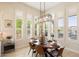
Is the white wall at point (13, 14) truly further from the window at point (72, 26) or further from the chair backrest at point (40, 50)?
the window at point (72, 26)

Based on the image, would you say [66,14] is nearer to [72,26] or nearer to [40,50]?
[72,26]

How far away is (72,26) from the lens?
2773 millimetres

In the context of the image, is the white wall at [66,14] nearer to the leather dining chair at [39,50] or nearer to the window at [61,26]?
the window at [61,26]

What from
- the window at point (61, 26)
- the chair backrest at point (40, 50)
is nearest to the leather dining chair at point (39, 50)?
the chair backrest at point (40, 50)

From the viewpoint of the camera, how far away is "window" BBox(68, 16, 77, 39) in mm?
2736

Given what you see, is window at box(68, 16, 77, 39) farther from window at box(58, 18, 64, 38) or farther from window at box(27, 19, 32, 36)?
window at box(27, 19, 32, 36)

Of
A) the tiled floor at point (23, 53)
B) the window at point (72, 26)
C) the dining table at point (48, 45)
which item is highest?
the window at point (72, 26)

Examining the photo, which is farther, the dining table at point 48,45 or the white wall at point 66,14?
the dining table at point 48,45

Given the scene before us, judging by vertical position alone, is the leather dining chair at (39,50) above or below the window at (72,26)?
below

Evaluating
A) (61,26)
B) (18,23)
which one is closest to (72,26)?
(61,26)

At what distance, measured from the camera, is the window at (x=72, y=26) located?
2.74 metres

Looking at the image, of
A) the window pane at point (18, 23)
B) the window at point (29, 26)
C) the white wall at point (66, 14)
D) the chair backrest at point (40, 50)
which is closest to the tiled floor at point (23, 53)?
the white wall at point (66, 14)

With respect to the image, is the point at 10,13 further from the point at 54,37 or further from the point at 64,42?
the point at 64,42

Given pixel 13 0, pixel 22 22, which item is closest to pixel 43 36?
pixel 22 22
